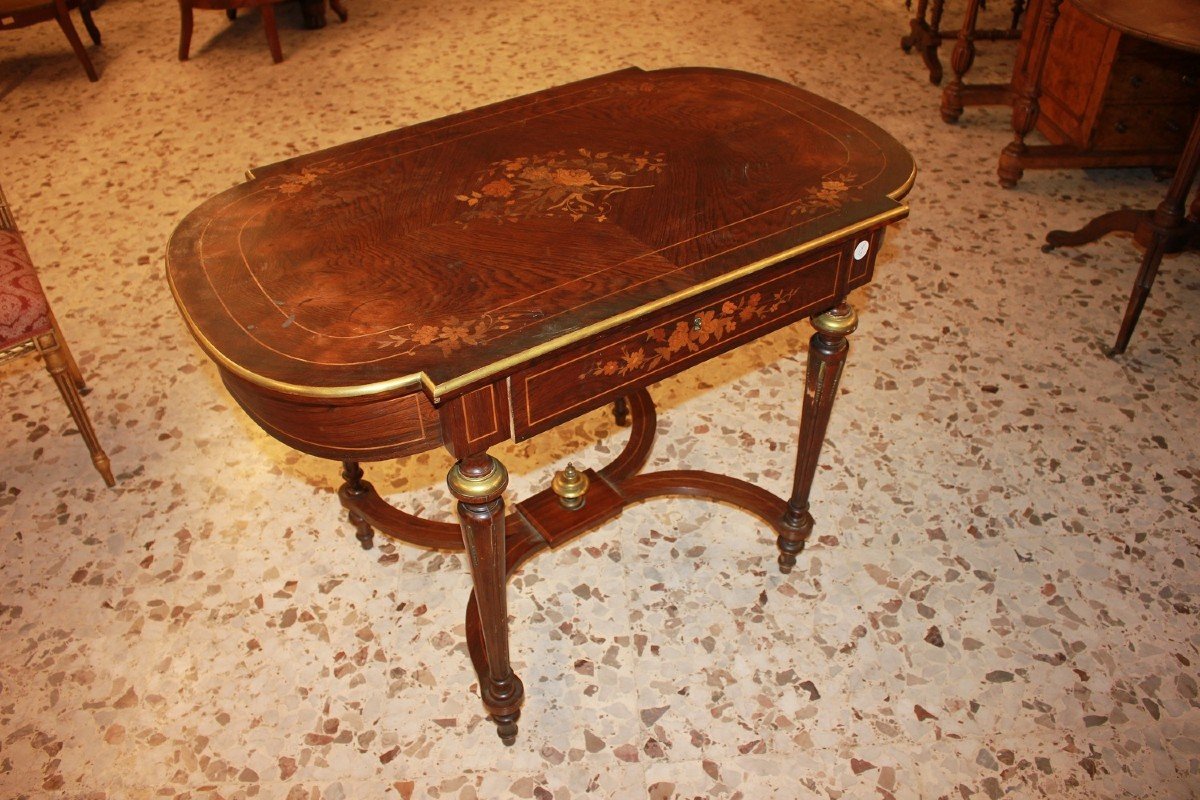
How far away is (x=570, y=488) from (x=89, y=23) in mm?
4104

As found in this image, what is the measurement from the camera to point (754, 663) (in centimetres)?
182

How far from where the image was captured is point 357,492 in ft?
6.43

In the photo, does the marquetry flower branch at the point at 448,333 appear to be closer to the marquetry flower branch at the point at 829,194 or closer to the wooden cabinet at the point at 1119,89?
the marquetry flower branch at the point at 829,194

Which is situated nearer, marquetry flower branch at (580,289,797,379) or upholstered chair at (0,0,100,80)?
marquetry flower branch at (580,289,797,379)

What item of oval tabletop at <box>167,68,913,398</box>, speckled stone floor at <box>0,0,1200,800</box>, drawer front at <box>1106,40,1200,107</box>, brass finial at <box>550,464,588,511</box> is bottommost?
speckled stone floor at <box>0,0,1200,800</box>

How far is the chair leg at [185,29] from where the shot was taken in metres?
4.13

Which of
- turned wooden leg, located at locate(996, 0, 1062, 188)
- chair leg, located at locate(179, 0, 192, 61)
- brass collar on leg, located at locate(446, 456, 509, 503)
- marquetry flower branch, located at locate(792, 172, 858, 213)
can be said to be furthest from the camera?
chair leg, located at locate(179, 0, 192, 61)

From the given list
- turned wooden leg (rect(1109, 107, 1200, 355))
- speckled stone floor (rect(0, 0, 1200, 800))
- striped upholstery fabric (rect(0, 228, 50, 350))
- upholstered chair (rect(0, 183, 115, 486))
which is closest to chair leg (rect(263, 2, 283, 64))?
speckled stone floor (rect(0, 0, 1200, 800))

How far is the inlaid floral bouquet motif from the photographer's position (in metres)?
1.54

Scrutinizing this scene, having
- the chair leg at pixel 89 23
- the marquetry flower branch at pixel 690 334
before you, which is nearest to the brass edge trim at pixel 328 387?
the marquetry flower branch at pixel 690 334

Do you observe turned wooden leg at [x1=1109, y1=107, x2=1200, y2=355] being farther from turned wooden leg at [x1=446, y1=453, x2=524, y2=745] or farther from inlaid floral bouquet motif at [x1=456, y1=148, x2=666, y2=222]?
turned wooden leg at [x1=446, y1=453, x2=524, y2=745]

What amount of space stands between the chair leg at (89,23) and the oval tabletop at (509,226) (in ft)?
11.7

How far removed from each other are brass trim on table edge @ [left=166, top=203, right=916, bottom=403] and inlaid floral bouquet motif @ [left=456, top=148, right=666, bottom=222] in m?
0.27

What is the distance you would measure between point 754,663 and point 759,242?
88cm
